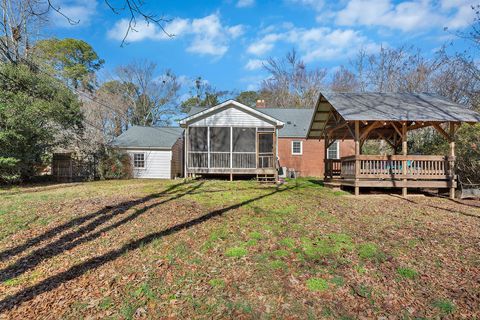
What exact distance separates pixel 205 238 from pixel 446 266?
4262mm

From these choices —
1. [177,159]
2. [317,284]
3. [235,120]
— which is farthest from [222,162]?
[317,284]

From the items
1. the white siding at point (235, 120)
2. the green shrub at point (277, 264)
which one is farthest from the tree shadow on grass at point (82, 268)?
the white siding at point (235, 120)

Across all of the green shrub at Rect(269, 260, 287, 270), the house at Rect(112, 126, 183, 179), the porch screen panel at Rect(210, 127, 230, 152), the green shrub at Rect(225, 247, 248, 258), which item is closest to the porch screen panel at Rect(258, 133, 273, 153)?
the porch screen panel at Rect(210, 127, 230, 152)

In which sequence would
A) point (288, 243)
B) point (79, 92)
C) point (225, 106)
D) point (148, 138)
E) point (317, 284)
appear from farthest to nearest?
point (79, 92), point (148, 138), point (225, 106), point (288, 243), point (317, 284)

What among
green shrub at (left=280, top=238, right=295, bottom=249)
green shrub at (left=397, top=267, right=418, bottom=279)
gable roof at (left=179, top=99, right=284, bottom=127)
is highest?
gable roof at (left=179, top=99, right=284, bottom=127)

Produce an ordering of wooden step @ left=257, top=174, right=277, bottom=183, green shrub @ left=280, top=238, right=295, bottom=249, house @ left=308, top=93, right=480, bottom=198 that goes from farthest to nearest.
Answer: wooden step @ left=257, top=174, right=277, bottom=183
house @ left=308, top=93, right=480, bottom=198
green shrub @ left=280, top=238, right=295, bottom=249

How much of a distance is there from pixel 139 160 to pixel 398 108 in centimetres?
1688

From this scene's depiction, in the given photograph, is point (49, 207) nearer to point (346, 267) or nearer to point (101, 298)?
point (101, 298)

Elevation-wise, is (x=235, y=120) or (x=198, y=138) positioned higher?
(x=235, y=120)

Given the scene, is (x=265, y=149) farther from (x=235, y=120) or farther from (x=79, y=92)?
(x=79, y=92)

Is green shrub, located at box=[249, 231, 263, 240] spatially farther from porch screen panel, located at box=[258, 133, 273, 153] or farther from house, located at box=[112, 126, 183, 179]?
house, located at box=[112, 126, 183, 179]

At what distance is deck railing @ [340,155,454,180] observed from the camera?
10.9 m

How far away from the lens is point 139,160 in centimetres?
2075

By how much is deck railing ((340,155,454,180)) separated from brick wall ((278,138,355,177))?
1075cm
